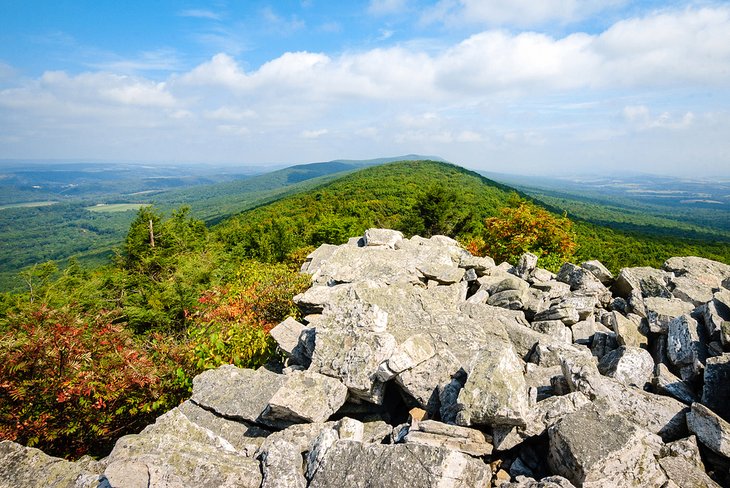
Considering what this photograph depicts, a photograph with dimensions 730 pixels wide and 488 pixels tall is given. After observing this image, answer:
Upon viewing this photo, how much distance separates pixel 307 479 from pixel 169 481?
5.01ft

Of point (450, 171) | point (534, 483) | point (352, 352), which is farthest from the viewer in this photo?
point (450, 171)

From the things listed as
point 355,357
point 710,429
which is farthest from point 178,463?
point 710,429

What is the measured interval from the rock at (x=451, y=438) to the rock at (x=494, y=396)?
0.43 feet

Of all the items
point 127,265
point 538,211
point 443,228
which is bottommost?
point 127,265

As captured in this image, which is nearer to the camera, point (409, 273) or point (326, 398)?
point (326, 398)

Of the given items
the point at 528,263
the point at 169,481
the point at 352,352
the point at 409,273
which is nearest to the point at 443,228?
the point at 528,263

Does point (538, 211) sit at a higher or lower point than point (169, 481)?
higher

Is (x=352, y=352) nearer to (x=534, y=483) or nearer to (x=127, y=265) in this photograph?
(x=534, y=483)

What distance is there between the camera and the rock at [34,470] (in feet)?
14.6

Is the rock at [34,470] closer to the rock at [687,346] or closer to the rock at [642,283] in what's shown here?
the rock at [687,346]

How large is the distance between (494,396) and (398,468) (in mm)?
1469

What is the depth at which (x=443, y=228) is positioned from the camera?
38.2 m

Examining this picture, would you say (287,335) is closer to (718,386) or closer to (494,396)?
(494,396)

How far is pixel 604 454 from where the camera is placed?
3885 millimetres
